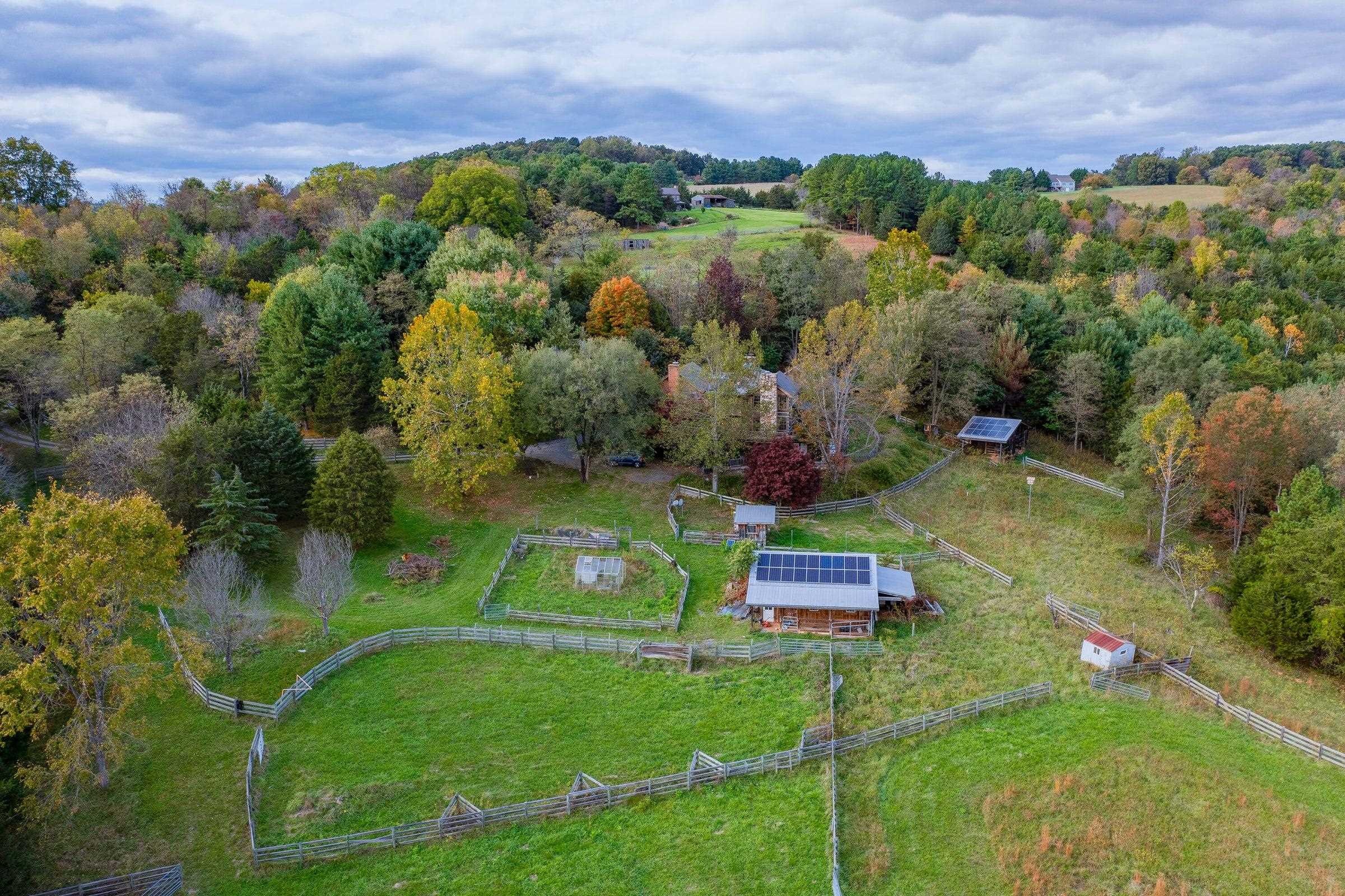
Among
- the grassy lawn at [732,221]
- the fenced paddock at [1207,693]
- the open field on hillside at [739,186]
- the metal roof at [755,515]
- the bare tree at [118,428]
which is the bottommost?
the fenced paddock at [1207,693]

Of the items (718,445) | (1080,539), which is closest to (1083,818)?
(1080,539)

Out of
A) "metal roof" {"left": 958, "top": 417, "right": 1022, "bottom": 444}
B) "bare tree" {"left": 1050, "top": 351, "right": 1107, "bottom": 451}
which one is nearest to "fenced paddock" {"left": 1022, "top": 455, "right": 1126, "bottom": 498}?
"metal roof" {"left": 958, "top": 417, "right": 1022, "bottom": 444}

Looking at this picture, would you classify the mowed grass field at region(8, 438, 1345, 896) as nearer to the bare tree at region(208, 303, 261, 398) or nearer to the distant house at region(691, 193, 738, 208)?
the bare tree at region(208, 303, 261, 398)

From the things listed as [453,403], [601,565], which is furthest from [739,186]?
[601,565]

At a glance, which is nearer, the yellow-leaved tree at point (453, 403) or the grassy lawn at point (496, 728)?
the grassy lawn at point (496, 728)

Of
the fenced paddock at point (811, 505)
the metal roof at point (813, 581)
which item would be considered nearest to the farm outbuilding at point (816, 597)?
the metal roof at point (813, 581)

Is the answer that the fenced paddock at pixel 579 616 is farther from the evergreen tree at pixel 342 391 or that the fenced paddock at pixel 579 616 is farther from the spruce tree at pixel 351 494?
the evergreen tree at pixel 342 391

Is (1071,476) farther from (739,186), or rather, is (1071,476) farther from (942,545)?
(739,186)
